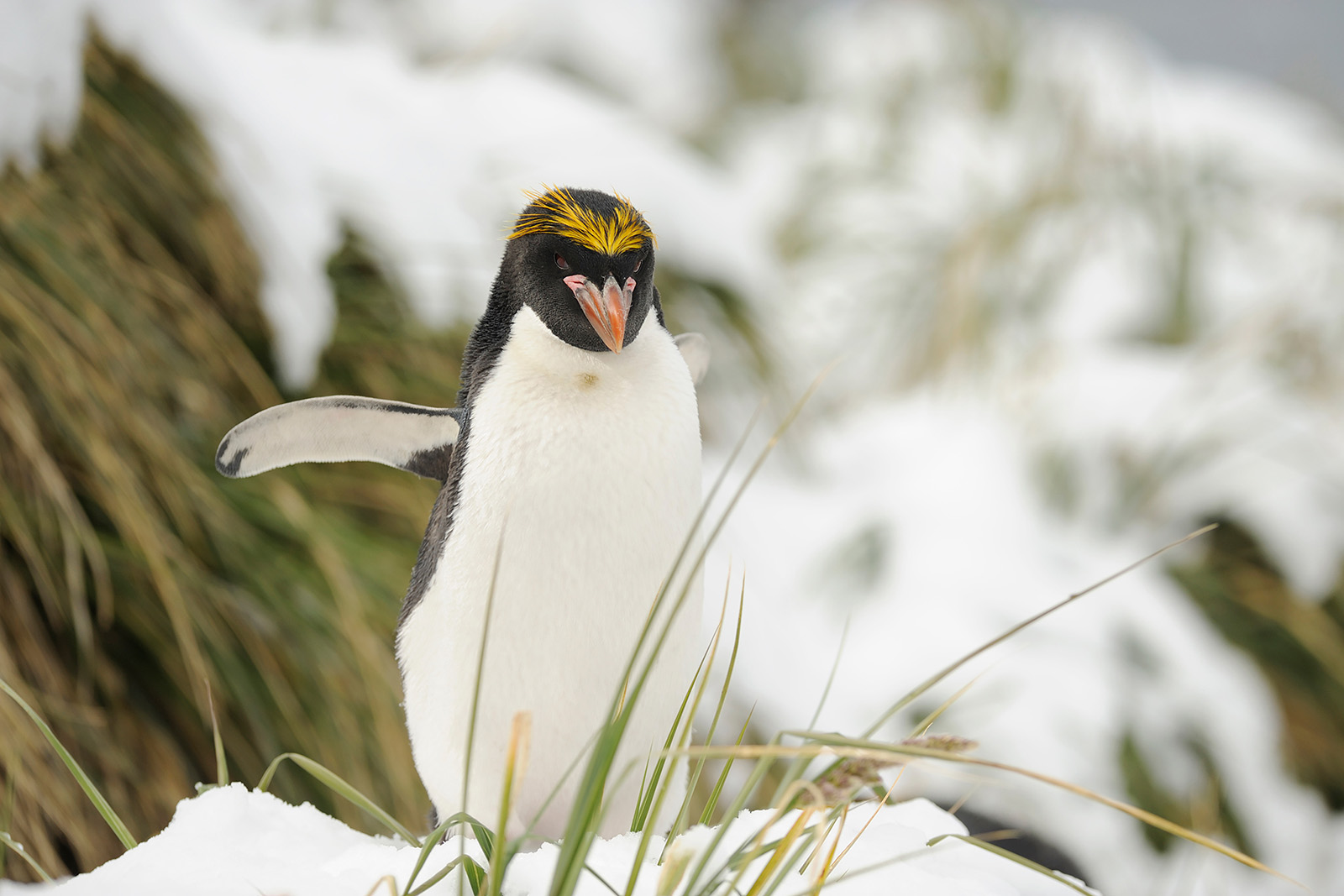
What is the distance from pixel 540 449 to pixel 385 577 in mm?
760

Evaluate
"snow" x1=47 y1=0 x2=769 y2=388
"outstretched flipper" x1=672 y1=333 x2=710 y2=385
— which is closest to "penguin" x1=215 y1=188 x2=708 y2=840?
"outstretched flipper" x1=672 y1=333 x2=710 y2=385

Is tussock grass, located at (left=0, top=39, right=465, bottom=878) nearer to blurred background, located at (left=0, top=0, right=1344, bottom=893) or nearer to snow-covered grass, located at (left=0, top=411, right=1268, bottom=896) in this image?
blurred background, located at (left=0, top=0, right=1344, bottom=893)

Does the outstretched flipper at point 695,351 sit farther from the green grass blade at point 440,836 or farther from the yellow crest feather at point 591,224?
the green grass blade at point 440,836

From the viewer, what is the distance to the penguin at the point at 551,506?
0.59 metres

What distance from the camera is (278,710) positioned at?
1134mm

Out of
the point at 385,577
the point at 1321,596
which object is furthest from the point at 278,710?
the point at 1321,596

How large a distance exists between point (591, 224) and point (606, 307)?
0.17 feet

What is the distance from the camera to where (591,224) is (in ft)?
1.86

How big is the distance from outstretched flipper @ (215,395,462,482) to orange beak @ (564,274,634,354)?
16 cm

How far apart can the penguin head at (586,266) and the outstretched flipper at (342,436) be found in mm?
130

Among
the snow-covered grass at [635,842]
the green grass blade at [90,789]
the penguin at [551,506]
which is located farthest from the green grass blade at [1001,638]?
the green grass blade at [90,789]

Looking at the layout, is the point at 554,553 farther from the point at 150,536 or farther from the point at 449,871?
the point at 150,536

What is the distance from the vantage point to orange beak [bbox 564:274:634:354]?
56 centimetres

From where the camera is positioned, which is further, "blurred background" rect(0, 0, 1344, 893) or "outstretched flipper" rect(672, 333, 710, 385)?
"blurred background" rect(0, 0, 1344, 893)
